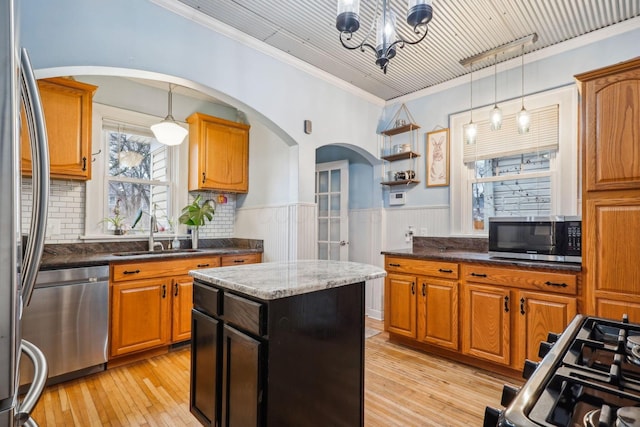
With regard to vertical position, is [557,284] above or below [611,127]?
below

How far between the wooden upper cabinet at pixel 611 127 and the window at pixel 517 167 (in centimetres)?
68

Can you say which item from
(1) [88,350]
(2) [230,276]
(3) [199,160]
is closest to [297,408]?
(2) [230,276]

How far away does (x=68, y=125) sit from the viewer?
2.75 meters

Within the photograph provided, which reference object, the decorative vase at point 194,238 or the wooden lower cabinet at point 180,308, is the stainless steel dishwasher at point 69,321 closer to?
the wooden lower cabinet at point 180,308

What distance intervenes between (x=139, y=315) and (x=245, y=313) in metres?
1.88

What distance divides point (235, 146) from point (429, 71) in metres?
2.35

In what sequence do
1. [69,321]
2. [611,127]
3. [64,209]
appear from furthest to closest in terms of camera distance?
[64,209]
[69,321]
[611,127]

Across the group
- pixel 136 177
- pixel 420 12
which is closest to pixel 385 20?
pixel 420 12

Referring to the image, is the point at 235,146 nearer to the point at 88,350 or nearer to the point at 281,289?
the point at 88,350

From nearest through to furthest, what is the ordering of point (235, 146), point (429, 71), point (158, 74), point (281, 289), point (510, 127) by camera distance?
point (281, 289) → point (158, 74) → point (510, 127) → point (429, 71) → point (235, 146)

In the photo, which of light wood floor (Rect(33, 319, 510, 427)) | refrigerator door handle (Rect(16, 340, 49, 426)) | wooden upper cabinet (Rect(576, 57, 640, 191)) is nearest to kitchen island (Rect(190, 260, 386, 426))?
light wood floor (Rect(33, 319, 510, 427))

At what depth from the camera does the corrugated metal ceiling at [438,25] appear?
8.01ft

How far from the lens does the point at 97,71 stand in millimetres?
2184

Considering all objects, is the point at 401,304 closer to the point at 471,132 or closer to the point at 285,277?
the point at 471,132
